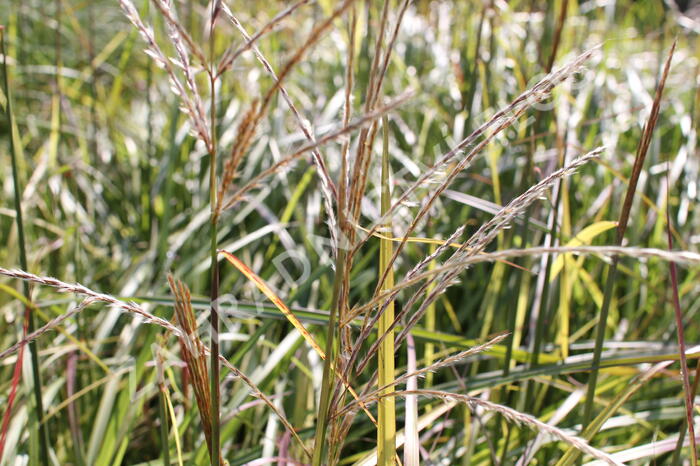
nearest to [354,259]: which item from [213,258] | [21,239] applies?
[21,239]

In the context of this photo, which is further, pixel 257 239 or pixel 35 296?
pixel 257 239

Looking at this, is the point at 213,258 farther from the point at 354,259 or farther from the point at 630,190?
the point at 354,259

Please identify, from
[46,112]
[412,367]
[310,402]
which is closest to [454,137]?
[310,402]

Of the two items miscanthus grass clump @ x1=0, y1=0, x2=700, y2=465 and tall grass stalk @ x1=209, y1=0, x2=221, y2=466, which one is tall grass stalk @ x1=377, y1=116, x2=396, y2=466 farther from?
tall grass stalk @ x1=209, y1=0, x2=221, y2=466

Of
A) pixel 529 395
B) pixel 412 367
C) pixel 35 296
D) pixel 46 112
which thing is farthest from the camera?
pixel 46 112

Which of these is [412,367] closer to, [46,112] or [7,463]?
[7,463]

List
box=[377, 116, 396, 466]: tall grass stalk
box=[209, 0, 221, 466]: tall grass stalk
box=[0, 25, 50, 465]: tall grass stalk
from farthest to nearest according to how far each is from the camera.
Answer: box=[0, 25, 50, 465]: tall grass stalk → box=[377, 116, 396, 466]: tall grass stalk → box=[209, 0, 221, 466]: tall grass stalk

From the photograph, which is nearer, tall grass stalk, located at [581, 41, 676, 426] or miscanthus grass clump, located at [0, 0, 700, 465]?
miscanthus grass clump, located at [0, 0, 700, 465]

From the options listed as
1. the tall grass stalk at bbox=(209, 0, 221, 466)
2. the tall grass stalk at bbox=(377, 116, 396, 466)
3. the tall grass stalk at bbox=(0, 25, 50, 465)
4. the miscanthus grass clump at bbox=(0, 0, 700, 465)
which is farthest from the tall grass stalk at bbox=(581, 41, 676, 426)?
the tall grass stalk at bbox=(0, 25, 50, 465)
